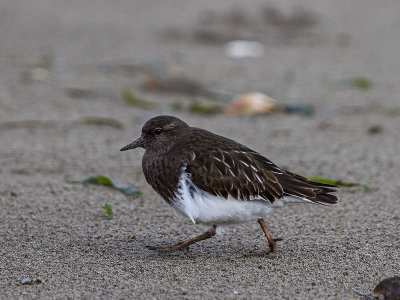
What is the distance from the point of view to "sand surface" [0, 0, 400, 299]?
379 centimetres

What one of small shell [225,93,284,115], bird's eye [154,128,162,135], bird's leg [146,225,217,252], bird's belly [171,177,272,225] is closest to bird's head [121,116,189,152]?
bird's eye [154,128,162,135]

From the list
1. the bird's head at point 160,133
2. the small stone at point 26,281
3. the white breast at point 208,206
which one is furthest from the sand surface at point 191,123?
the bird's head at point 160,133

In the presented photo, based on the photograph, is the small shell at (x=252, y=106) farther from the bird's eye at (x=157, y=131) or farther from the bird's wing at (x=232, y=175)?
the bird's wing at (x=232, y=175)

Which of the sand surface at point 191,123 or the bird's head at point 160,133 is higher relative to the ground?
the bird's head at point 160,133

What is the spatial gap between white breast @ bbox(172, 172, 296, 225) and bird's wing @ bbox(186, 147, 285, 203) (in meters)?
0.03

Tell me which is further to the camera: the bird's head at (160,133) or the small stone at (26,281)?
the bird's head at (160,133)

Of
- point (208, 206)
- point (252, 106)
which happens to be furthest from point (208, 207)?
point (252, 106)

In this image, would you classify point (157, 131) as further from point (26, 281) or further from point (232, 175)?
point (26, 281)

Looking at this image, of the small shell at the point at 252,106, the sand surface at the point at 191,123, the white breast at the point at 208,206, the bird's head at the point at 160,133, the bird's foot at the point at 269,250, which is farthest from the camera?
the small shell at the point at 252,106

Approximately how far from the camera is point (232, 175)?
4055 millimetres

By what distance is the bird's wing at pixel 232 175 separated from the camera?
13.1 feet

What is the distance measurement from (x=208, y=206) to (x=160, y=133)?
25.7 inches

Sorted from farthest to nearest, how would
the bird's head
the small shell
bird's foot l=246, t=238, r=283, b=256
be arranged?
the small shell, the bird's head, bird's foot l=246, t=238, r=283, b=256

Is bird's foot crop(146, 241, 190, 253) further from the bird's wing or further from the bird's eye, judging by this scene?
the bird's eye
